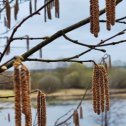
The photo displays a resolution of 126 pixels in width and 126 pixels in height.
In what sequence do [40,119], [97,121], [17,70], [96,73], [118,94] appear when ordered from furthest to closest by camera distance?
[118,94] < [97,121] < [96,73] < [40,119] < [17,70]

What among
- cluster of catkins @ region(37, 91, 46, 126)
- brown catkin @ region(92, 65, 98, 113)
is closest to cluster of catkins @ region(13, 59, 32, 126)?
cluster of catkins @ region(37, 91, 46, 126)

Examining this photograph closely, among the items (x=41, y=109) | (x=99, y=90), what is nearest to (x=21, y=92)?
(x=41, y=109)

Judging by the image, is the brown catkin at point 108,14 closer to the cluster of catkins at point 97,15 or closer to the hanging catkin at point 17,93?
the cluster of catkins at point 97,15

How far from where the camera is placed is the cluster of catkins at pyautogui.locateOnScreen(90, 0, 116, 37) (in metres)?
1.37

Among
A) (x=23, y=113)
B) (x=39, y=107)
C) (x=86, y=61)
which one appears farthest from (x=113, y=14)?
(x=23, y=113)

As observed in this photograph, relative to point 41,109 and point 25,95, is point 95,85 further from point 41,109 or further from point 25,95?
point 25,95

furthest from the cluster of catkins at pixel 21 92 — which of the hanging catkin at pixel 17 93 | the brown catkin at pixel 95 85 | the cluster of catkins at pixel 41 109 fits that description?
the brown catkin at pixel 95 85

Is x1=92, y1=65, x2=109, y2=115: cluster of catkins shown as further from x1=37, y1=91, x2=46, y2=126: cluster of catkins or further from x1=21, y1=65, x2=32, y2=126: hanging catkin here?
x1=21, y1=65, x2=32, y2=126: hanging catkin

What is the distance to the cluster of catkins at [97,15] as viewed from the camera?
137 centimetres

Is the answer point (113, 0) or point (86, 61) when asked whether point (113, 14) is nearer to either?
point (113, 0)

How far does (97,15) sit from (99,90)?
0.23m

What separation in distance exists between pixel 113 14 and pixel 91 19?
7cm

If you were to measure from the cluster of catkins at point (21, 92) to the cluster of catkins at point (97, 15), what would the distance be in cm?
32

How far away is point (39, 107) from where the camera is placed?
1398 millimetres
